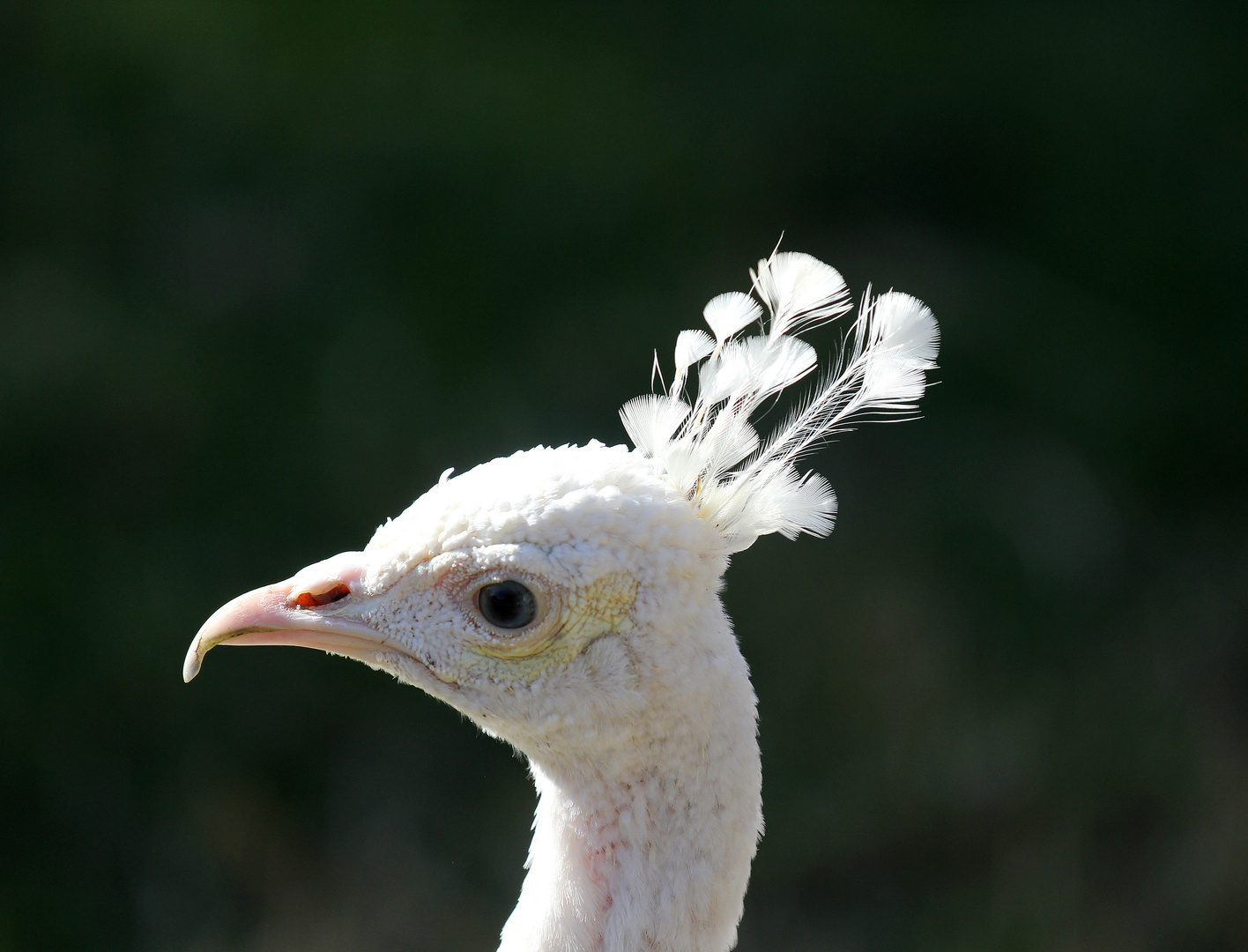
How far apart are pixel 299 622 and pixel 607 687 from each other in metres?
0.47

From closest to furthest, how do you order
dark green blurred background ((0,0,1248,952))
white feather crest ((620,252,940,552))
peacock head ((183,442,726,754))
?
peacock head ((183,442,726,754)) → white feather crest ((620,252,940,552)) → dark green blurred background ((0,0,1248,952))

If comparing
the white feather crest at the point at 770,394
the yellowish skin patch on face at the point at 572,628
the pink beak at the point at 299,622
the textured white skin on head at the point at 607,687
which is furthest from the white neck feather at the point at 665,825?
the pink beak at the point at 299,622

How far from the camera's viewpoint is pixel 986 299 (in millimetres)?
5188

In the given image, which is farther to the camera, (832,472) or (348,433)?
(832,472)

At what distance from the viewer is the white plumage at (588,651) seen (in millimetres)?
1748

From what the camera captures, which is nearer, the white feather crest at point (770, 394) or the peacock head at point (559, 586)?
the peacock head at point (559, 586)

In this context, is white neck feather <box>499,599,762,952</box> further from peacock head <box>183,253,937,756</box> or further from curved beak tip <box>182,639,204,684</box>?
curved beak tip <box>182,639,204,684</box>

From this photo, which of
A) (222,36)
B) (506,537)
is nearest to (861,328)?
(506,537)

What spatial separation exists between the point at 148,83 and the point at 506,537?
12.7 ft

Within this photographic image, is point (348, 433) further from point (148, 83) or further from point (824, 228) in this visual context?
point (824, 228)

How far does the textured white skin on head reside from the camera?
1745 mm

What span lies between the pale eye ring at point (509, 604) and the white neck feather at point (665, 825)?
0.66 feet

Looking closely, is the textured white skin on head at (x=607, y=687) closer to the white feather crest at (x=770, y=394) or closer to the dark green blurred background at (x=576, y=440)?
the white feather crest at (x=770, y=394)

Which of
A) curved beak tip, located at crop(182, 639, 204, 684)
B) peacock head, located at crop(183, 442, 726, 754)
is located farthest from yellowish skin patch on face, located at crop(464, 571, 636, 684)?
curved beak tip, located at crop(182, 639, 204, 684)
